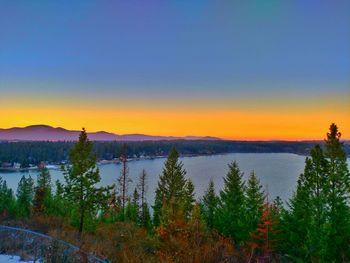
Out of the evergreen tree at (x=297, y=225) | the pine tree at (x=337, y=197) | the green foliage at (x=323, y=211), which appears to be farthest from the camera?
the evergreen tree at (x=297, y=225)

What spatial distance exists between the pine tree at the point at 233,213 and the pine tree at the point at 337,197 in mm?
6876

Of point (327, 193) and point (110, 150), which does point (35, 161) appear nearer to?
point (110, 150)

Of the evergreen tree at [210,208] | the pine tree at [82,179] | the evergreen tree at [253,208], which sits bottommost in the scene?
the evergreen tree at [210,208]

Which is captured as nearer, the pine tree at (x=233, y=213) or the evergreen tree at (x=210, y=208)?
the pine tree at (x=233, y=213)

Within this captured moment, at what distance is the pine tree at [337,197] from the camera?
24.9 meters

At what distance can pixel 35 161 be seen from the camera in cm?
14212

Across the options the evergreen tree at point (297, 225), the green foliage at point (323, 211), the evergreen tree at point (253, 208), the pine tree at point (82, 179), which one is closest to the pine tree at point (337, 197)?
the green foliage at point (323, 211)

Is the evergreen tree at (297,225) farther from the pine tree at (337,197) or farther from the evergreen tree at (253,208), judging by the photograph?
the evergreen tree at (253,208)

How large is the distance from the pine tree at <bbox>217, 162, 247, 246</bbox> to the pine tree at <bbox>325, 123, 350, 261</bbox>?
22.6 ft

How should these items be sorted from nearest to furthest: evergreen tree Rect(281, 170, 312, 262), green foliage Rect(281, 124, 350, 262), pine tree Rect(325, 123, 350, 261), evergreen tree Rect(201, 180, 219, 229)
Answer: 1. green foliage Rect(281, 124, 350, 262)
2. pine tree Rect(325, 123, 350, 261)
3. evergreen tree Rect(281, 170, 312, 262)
4. evergreen tree Rect(201, 180, 219, 229)

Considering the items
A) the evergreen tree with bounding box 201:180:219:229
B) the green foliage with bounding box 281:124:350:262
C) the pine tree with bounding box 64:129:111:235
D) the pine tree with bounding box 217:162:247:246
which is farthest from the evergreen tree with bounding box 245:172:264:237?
the pine tree with bounding box 64:129:111:235

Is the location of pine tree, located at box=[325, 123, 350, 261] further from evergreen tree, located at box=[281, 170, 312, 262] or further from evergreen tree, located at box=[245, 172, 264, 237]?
evergreen tree, located at box=[245, 172, 264, 237]

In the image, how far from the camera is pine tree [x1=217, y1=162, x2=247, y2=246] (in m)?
29.1

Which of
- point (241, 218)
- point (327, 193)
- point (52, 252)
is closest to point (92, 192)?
point (241, 218)
